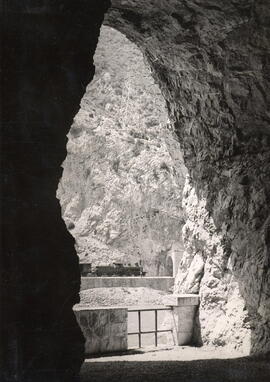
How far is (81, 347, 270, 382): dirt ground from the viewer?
6.77 metres

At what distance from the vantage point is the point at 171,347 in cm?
1084

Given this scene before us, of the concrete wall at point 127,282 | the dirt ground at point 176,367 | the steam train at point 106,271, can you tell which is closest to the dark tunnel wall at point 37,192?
the dirt ground at point 176,367

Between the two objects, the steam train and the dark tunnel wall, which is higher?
the dark tunnel wall

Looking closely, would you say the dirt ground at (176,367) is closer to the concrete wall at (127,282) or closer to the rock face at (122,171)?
the concrete wall at (127,282)

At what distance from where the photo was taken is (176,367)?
25.6 ft

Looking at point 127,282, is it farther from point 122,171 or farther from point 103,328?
point 122,171

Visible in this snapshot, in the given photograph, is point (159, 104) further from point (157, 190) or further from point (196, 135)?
point (196, 135)

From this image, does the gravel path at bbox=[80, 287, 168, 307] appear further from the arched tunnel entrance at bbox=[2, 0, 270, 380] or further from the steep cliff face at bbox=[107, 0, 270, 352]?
the steep cliff face at bbox=[107, 0, 270, 352]

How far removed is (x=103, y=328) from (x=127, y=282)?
10.6m

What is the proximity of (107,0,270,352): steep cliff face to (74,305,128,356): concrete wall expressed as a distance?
7.44ft

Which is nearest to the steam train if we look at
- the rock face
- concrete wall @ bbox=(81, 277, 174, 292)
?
concrete wall @ bbox=(81, 277, 174, 292)

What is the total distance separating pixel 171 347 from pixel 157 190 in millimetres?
26140

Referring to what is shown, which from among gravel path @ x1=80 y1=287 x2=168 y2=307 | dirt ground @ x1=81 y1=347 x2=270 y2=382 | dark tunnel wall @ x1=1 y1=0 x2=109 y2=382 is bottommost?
gravel path @ x1=80 y1=287 x2=168 y2=307

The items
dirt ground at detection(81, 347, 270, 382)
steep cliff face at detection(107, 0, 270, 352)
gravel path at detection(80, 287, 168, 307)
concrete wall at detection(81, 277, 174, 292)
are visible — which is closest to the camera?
dirt ground at detection(81, 347, 270, 382)
